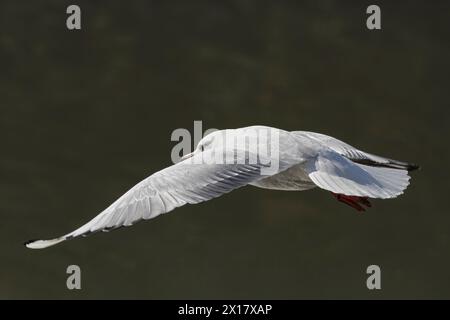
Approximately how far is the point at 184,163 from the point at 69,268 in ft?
5.30

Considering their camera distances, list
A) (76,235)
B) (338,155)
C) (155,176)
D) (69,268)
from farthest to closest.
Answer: (69,268)
(338,155)
(155,176)
(76,235)

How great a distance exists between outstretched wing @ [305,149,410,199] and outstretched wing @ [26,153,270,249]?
15cm

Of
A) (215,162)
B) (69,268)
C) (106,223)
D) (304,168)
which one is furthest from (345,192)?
(69,268)

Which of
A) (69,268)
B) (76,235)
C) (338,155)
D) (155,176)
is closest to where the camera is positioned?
(76,235)

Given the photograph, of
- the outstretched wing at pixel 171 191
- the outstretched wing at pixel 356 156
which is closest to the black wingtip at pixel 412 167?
the outstretched wing at pixel 356 156

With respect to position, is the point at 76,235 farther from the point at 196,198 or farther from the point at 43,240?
the point at 196,198

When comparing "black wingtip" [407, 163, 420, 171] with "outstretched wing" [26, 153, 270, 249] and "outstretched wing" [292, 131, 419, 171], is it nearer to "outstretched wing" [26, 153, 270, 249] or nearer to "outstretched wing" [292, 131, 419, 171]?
"outstretched wing" [292, 131, 419, 171]

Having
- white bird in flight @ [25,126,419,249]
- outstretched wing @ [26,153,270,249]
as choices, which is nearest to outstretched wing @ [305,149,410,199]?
white bird in flight @ [25,126,419,249]

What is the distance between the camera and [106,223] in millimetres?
2422

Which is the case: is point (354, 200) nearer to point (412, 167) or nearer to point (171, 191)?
point (412, 167)

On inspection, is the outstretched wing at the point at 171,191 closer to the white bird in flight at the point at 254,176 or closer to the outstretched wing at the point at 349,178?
the white bird in flight at the point at 254,176

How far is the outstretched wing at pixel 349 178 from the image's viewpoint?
259 centimetres

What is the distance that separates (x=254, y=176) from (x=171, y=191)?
0.64 ft

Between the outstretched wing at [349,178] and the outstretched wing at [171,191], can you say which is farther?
the outstretched wing at [349,178]
